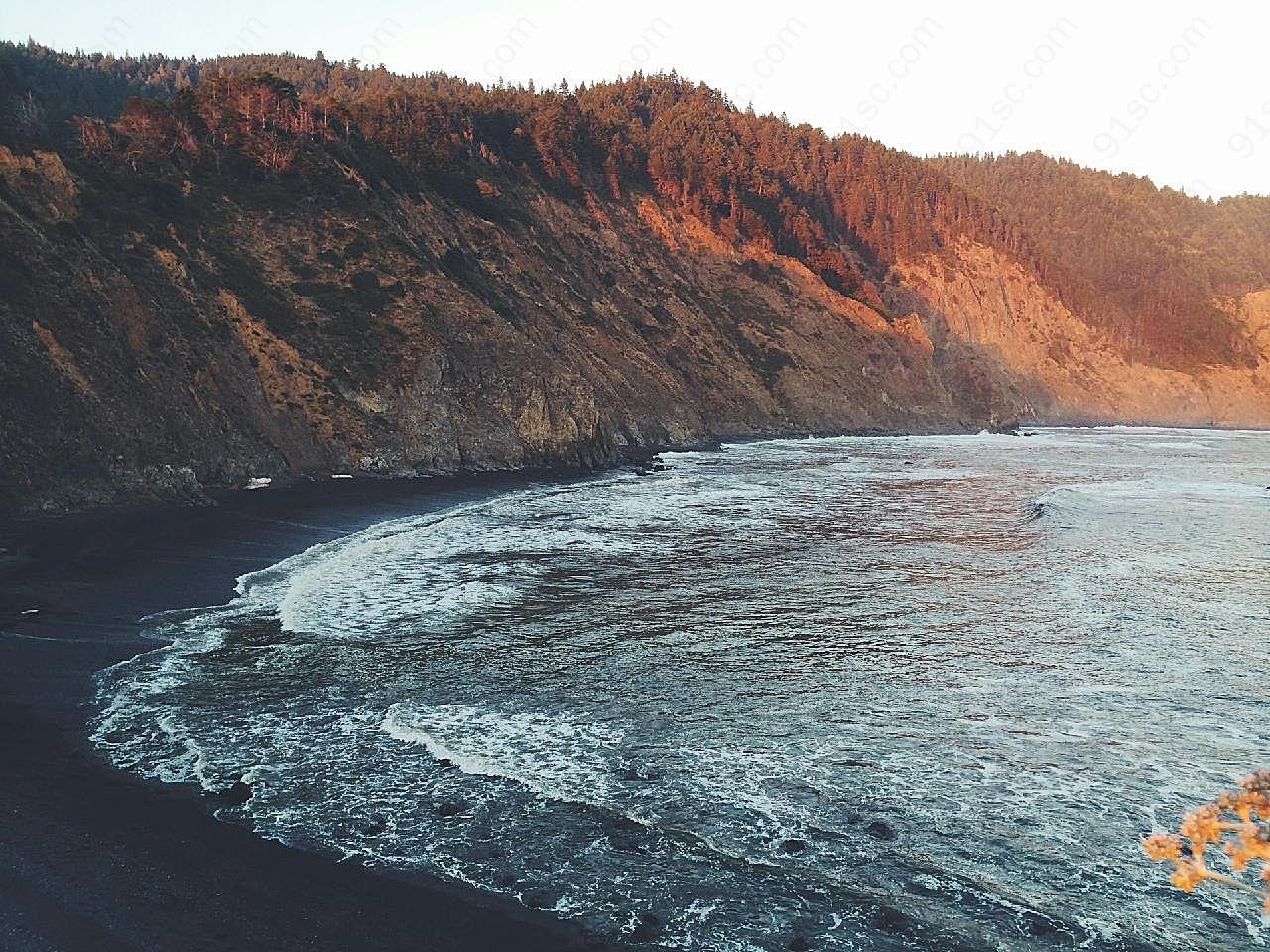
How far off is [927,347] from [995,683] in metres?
125

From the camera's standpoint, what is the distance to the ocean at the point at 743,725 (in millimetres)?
12438

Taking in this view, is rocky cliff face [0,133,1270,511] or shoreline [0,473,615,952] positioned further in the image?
rocky cliff face [0,133,1270,511]

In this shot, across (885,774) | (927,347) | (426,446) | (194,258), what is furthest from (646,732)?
(927,347)

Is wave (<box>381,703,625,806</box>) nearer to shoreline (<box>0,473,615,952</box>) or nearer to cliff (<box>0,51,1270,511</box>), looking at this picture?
shoreline (<box>0,473,615,952</box>)

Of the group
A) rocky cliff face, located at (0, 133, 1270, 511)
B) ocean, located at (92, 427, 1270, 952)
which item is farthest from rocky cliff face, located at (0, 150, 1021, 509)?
ocean, located at (92, 427, 1270, 952)

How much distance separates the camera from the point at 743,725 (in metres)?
18.5

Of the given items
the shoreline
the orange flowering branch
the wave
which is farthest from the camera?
the wave

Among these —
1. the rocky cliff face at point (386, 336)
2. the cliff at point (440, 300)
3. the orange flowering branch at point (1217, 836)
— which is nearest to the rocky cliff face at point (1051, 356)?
the cliff at point (440, 300)

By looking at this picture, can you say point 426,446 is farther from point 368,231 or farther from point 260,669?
point 260,669

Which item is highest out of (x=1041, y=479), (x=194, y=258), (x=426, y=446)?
(x=194, y=258)

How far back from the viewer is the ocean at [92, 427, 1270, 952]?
40.8 ft

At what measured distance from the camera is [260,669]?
21062mm

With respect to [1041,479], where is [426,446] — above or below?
above

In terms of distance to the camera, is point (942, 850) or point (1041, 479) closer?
point (942, 850)
